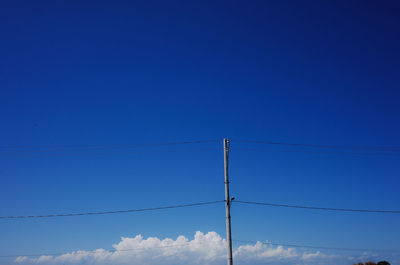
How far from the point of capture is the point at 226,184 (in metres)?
27.3

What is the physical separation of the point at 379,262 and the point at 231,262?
77.3 ft

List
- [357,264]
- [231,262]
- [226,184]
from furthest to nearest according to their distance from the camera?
[357,264], [226,184], [231,262]

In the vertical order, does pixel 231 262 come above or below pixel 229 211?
below

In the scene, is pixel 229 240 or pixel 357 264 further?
pixel 357 264

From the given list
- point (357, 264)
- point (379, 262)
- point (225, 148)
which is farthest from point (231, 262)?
point (379, 262)

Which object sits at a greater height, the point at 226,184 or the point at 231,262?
the point at 226,184

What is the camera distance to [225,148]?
93.2ft

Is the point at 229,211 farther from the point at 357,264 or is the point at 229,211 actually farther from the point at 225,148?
the point at 357,264

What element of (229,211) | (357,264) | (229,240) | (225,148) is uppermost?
(225,148)

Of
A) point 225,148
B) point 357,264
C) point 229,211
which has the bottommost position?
point 357,264

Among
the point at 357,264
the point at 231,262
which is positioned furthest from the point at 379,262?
the point at 231,262

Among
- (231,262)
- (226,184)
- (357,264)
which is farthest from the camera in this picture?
(357,264)

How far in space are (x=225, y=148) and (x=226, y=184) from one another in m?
3.19

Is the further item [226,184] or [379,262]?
[379,262]
